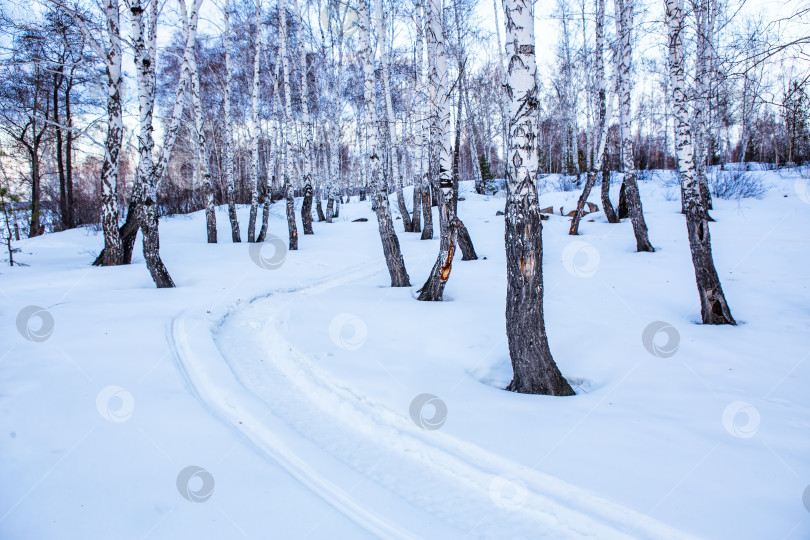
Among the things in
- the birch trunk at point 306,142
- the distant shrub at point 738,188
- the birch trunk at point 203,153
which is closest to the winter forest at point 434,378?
the birch trunk at point 203,153

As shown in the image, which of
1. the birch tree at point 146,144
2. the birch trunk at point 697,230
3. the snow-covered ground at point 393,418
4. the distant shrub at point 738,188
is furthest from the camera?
the distant shrub at point 738,188

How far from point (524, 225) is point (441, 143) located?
354 centimetres

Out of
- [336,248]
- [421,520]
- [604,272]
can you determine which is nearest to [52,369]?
[421,520]

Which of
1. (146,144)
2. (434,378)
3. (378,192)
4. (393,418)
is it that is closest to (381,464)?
(393,418)

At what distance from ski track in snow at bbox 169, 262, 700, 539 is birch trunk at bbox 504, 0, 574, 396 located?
4.01ft

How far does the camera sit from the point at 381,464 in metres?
2.86

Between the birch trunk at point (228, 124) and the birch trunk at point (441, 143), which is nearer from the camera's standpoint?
the birch trunk at point (441, 143)

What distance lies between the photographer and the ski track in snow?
2.33 m

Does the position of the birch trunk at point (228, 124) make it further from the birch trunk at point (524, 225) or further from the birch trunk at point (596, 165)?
the birch trunk at point (524, 225)

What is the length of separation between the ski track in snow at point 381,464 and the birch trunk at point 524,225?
1.22m

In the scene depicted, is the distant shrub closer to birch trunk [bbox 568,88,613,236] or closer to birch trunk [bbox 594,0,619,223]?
birch trunk [bbox 594,0,619,223]

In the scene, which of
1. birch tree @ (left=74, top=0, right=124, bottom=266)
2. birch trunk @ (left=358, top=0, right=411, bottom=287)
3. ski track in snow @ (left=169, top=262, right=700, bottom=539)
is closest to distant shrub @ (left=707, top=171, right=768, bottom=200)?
birch trunk @ (left=358, top=0, right=411, bottom=287)

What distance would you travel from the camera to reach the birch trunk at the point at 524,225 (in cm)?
365

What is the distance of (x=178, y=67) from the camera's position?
75.9ft
